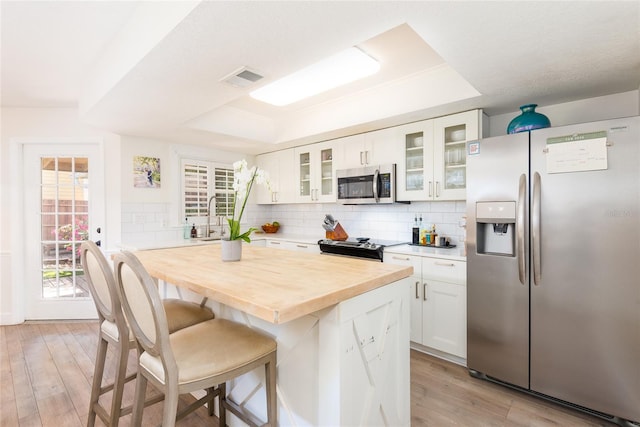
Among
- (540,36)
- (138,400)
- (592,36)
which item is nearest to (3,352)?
(138,400)

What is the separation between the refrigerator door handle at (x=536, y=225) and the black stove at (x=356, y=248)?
1.22 meters

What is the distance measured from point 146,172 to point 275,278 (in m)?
3.07

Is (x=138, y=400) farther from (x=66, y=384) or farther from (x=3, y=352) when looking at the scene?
(x=3, y=352)

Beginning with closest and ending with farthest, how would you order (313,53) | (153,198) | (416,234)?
(313,53) < (416,234) < (153,198)

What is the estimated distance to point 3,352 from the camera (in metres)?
2.81

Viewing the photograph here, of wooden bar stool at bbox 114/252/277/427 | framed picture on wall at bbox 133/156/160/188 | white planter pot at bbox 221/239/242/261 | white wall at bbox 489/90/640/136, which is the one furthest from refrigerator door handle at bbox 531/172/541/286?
framed picture on wall at bbox 133/156/160/188

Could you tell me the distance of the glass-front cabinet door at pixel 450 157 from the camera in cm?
284

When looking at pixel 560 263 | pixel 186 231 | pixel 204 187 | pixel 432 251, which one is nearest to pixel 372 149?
pixel 432 251

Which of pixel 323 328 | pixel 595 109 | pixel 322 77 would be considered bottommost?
pixel 323 328

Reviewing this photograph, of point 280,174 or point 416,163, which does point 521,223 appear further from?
point 280,174

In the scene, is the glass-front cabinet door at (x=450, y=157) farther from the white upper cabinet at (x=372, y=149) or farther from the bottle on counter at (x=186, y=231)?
the bottle on counter at (x=186, y=231)

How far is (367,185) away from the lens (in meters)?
3.43

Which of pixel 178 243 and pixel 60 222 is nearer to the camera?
pixel 178 243

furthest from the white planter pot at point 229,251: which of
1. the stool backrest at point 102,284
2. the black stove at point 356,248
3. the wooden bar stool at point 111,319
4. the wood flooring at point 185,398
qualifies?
the black stove at point 356,248
